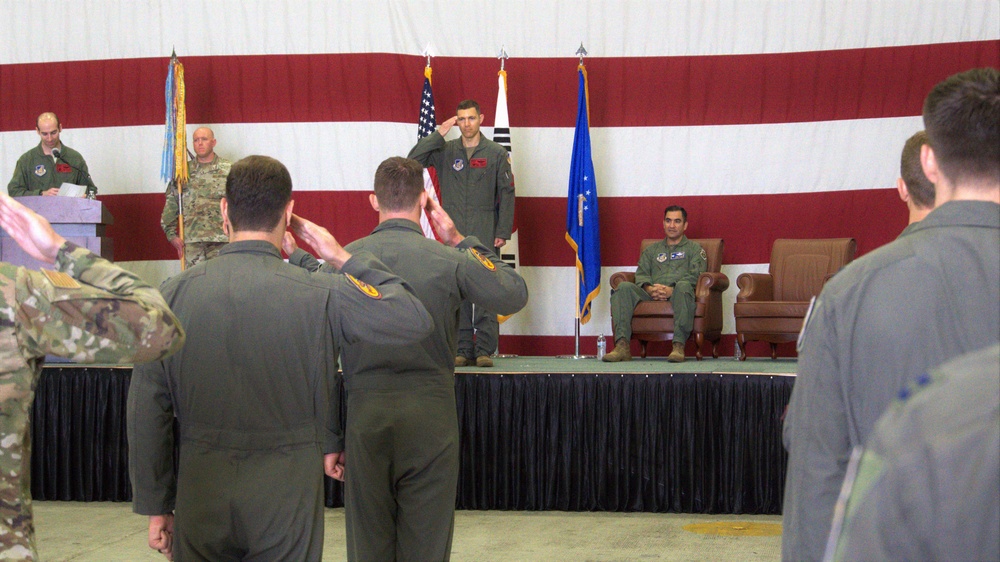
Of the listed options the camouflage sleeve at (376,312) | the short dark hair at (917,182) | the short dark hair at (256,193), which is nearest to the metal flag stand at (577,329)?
the camouflage sleeve at (376,312)

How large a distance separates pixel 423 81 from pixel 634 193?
1.75 meters

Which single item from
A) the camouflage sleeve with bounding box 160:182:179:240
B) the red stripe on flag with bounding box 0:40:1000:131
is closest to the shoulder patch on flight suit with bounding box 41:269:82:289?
the camouflage sleeve with bounding box 160:182:179:240

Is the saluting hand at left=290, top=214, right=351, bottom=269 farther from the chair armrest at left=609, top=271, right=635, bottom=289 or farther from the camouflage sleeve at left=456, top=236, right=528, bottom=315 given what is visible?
the chair armrest at left=609, top=271, right=635, bottom=289

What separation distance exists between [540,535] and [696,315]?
235 centimetres

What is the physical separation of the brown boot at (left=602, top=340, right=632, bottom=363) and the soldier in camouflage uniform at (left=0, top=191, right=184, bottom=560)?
492cm

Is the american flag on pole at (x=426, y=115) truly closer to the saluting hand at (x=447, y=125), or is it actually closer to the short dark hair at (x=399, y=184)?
the saluting hand at (x=447, y=125)

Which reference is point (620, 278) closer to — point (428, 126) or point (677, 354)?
point (677, 354)

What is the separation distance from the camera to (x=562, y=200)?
749 centimetres

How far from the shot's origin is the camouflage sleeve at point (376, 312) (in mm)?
2068

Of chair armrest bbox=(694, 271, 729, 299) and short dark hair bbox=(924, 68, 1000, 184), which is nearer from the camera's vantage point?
short dark hair bbox=(924, 68, 1000, 184)

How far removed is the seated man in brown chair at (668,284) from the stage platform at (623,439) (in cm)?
109

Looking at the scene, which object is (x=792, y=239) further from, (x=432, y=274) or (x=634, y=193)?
(x=432, y=274)

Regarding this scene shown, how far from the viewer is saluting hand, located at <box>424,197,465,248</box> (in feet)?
8.95

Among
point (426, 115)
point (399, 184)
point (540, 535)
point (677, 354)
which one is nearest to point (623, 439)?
point (540, 535)
